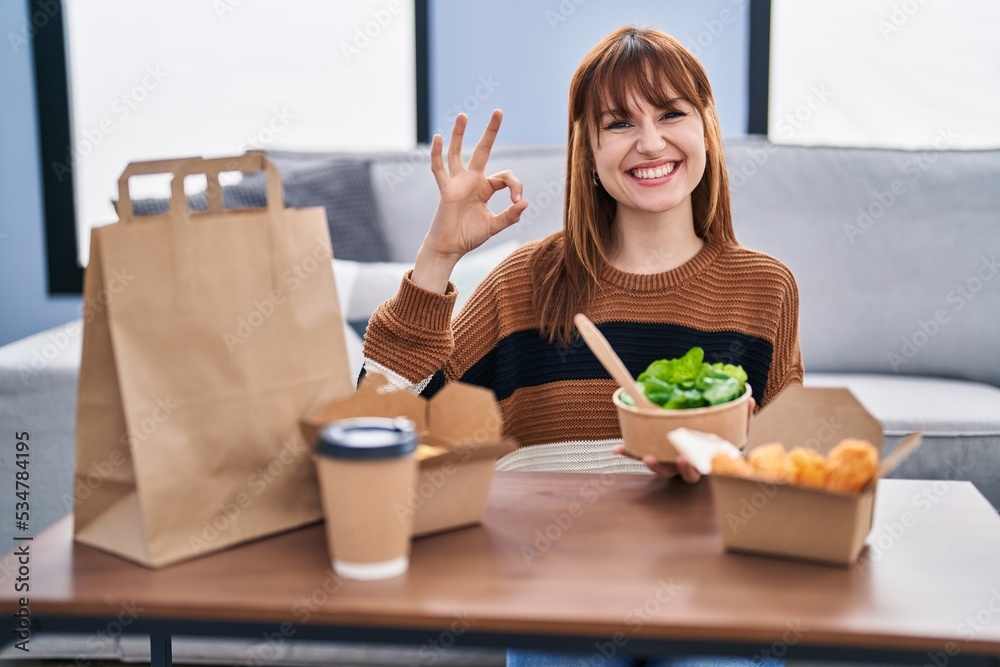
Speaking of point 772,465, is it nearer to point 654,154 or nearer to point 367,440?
point 367,440

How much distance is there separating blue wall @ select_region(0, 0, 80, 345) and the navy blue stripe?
2307 mm

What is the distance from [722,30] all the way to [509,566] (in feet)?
8.29

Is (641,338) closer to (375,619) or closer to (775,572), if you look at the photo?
(775,572)

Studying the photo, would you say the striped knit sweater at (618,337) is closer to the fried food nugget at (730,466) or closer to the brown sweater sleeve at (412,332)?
the brown sweater sleeve at (412,332)

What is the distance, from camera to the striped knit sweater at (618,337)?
4.66 feet

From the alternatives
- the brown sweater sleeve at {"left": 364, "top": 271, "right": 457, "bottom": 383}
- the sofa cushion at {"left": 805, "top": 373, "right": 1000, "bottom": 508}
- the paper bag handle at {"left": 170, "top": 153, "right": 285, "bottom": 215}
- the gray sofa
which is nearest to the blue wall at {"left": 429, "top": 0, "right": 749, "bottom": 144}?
the gray sofa

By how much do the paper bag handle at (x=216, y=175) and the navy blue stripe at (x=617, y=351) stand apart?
1.71 feet

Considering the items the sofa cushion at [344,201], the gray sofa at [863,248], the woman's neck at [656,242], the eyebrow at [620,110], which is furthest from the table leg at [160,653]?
the sofa cushion at [344,201]

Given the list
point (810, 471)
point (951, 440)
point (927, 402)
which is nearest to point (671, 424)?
point (810, 471)

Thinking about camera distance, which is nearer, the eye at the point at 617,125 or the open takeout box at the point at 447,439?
the open takeout box at the point at 447,439

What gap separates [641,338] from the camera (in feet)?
4.70

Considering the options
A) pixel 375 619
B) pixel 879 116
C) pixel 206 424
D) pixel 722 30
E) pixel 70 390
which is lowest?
pixel 70 390

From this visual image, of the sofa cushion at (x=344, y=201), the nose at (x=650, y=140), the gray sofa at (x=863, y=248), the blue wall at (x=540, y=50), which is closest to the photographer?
the nose at (x=650, y=140)

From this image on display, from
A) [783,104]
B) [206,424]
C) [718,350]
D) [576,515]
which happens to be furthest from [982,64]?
[206,424]
